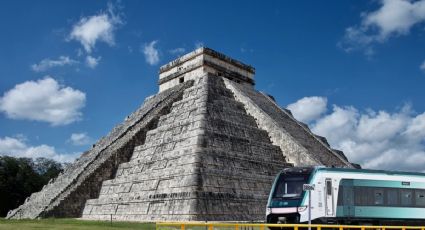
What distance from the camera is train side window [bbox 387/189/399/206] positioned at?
58.2 ft

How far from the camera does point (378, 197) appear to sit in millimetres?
17516

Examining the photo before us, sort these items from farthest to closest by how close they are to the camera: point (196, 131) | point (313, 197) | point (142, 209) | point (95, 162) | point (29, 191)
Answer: point (29, 191) → point (95, 162) → point (196, 131) → point (142, 209) → point (313, 197)

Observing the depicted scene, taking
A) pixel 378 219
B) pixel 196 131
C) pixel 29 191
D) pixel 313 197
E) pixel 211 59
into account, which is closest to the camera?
pixel 313 197

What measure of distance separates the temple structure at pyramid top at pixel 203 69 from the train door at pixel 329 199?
804 inches

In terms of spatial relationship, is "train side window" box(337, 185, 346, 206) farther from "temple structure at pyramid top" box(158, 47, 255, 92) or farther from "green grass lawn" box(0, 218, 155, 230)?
"temple structure at pyramid top" box(158, 47, 255, 92)

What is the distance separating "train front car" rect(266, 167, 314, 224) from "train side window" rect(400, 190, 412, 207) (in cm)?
423

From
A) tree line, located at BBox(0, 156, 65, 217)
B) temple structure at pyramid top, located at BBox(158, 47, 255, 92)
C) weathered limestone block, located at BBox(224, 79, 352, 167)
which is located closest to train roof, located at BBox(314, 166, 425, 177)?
weathered limestone block, located at BBox(224, 79, 352, 167)

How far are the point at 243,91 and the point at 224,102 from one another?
204 inches

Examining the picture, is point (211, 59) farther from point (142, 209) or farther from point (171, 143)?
point (142, 209)

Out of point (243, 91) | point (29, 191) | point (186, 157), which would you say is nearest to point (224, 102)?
point (243, 91)

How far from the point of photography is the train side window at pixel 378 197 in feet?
57.2

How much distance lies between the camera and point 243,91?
3472 cm

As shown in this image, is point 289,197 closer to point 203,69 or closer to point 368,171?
point 368,171

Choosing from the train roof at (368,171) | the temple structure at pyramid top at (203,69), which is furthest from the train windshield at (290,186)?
the temple structure at pyramid top at (203,69)
